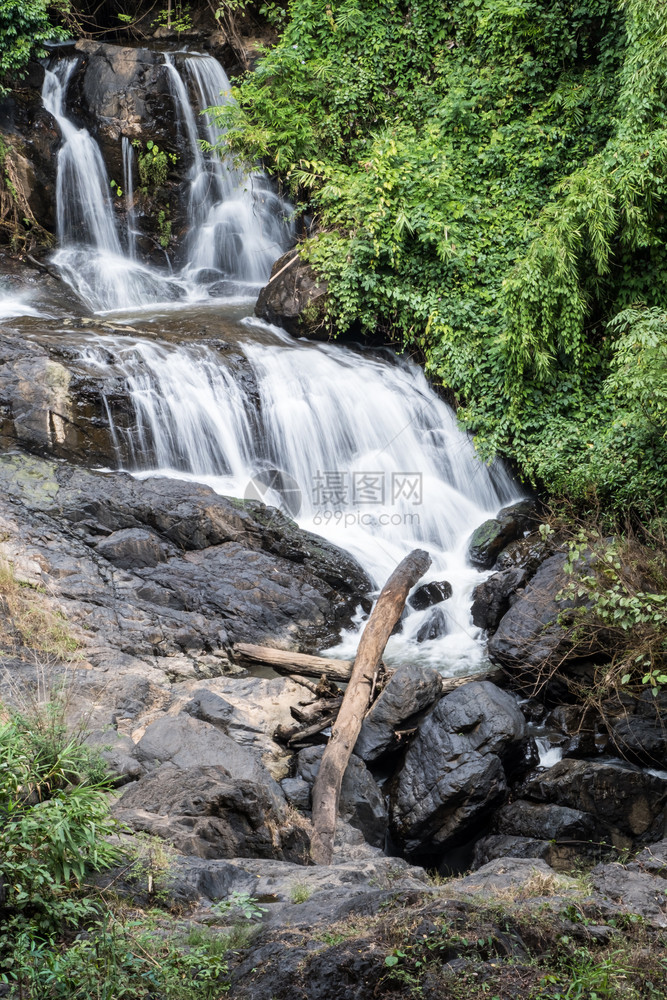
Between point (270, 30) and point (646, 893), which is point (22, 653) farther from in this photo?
point (270, 30)

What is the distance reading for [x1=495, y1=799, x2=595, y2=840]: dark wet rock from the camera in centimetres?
615

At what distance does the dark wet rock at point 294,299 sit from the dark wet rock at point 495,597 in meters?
5.45

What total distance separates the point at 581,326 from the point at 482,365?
1.47 metres

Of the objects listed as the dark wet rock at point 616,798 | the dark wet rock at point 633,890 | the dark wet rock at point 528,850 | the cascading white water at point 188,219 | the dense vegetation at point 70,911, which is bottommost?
the dark wet rock at point 528,850

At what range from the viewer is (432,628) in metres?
8.72

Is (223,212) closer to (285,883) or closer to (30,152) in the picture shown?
(30,152)

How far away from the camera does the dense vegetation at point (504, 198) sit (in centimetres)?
947

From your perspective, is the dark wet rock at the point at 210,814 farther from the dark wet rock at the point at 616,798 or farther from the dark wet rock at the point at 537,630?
the dark wet rock at the point at 537,630

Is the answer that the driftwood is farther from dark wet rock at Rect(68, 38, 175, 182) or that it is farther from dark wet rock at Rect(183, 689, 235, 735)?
dark wet rock at Rect(68, 38, 175, 182)

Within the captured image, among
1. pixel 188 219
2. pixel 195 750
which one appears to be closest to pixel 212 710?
pixel 195 750

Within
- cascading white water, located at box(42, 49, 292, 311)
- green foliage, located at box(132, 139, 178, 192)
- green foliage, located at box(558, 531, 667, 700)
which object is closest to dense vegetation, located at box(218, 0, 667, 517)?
cascading white water, located at box(42, 49, 292, 311)

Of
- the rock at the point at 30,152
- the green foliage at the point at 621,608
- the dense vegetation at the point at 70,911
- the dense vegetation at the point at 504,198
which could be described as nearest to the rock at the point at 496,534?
the dense vegetation at the point at 504,198

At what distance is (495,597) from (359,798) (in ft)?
10.3

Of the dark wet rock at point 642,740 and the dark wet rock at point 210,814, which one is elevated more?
the dark wet rock at point 210,814
